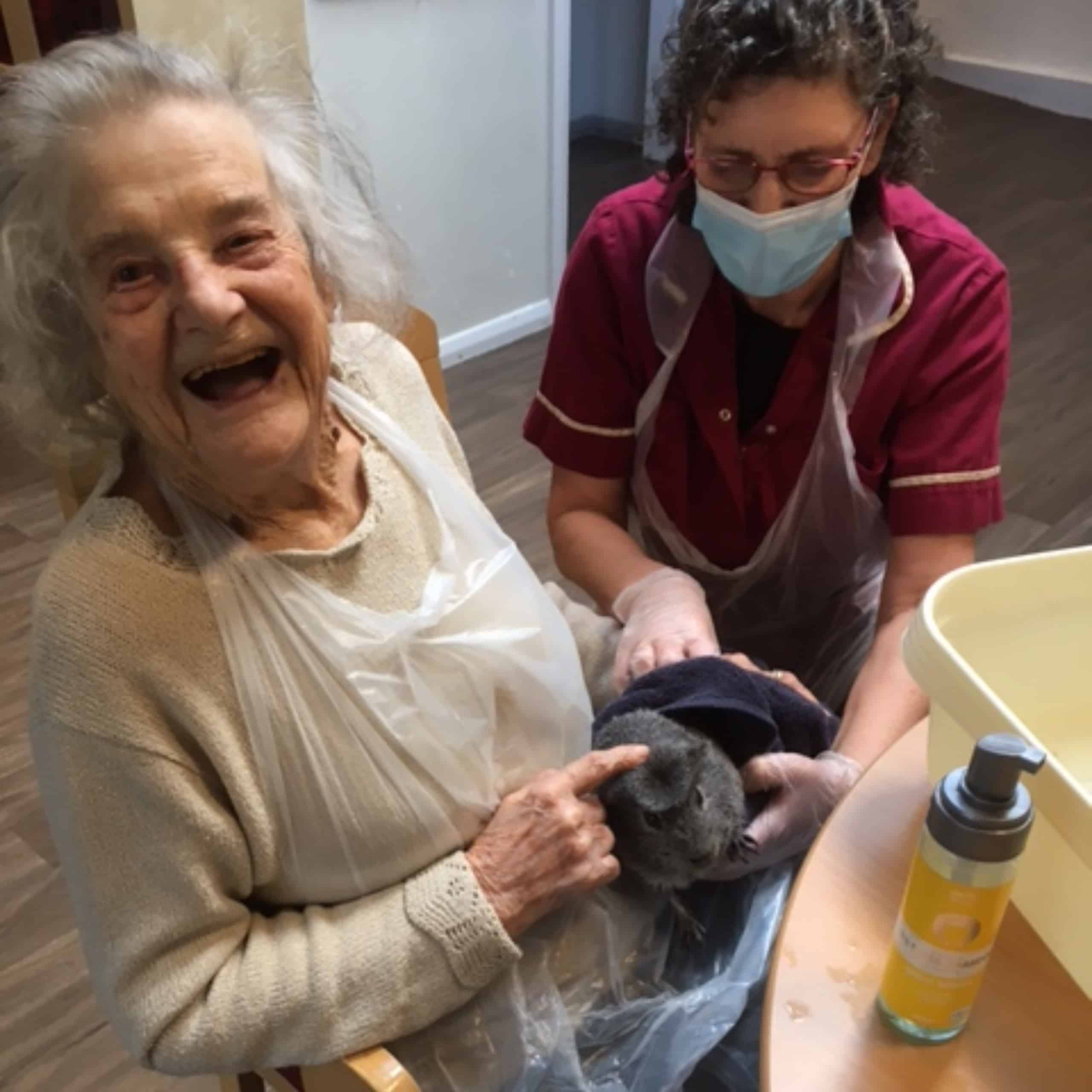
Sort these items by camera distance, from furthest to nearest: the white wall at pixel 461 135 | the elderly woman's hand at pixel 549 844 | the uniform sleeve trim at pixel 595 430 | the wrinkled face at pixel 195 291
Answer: the white wall at pixel 461 135 → the uniform sleeve trim at pixel 595 430 → the elderly woman's hand at pixel 549 844 → the wrinkled face at pixel 195 291

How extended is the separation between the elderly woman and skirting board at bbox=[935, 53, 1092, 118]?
5.07m

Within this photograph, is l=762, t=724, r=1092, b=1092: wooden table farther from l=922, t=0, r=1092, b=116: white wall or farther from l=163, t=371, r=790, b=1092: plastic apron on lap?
l=922, t=0, r=1092, b=116: white wall

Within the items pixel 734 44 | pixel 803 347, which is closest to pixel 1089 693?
pixel 803 347

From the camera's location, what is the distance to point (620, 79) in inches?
194

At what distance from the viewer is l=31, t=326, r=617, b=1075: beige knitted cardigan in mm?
798

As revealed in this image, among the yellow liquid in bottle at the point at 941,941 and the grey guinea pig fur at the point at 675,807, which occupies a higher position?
the yellow liquid in bottle at the point at 941,941

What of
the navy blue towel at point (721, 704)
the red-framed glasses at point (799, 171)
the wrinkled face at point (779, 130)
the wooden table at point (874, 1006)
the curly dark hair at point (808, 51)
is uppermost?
the curly dark hair at point (808, 51)

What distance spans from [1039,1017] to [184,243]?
2.43ft

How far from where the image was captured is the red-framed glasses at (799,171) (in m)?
1.13

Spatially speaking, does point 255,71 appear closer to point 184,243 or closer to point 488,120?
point 184,243

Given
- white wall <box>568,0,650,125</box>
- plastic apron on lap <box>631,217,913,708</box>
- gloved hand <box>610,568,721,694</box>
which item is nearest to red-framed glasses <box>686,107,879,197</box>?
plastic apron on lap <box>631,217,913,708</box>

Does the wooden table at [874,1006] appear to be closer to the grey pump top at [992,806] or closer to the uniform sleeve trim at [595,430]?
the grey pump top at [992,806]

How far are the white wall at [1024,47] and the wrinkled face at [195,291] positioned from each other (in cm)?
515

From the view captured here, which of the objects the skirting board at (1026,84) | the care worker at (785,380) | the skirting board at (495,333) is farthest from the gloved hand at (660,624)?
the skirting board at (1026,84)
